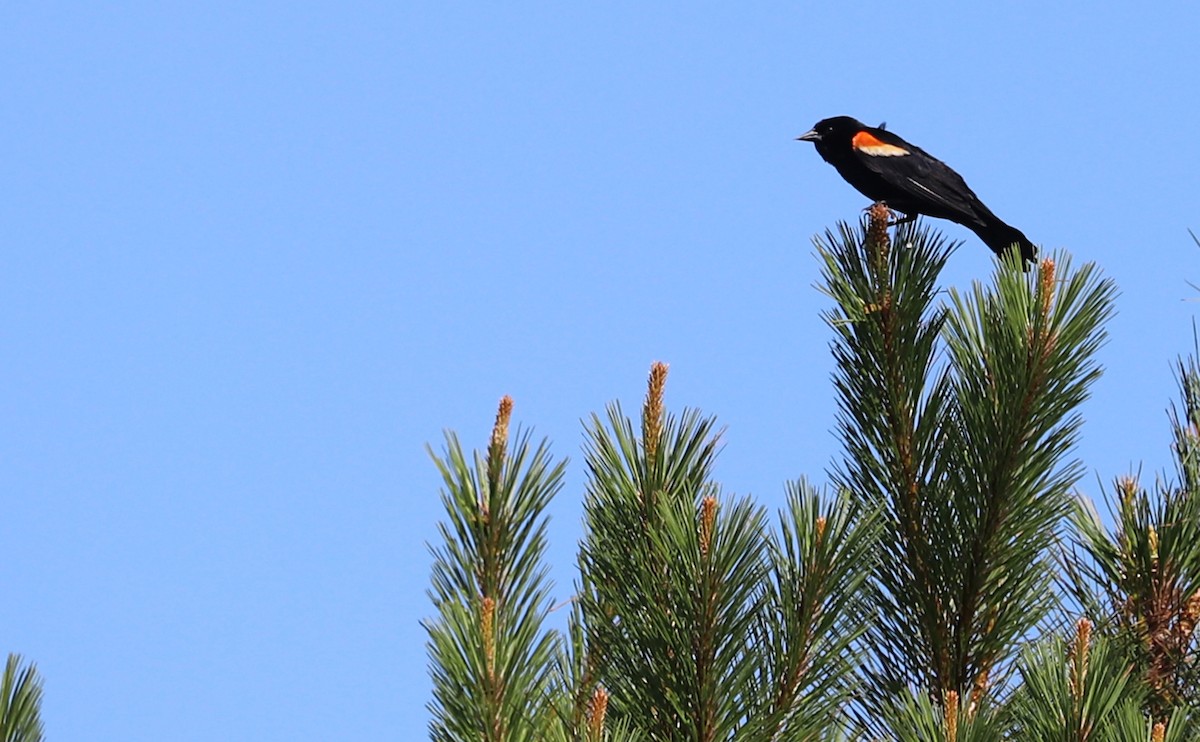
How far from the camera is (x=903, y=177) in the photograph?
833cm

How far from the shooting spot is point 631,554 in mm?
2584

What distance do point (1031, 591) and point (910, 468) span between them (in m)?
0.34

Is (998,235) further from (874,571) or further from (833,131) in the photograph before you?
(874,571)

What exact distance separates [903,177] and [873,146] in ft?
1.47

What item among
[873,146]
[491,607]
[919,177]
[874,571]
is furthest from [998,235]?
[491,607]

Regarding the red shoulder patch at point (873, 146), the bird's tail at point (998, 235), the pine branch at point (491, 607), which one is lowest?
the pine branch at point (491, 607)

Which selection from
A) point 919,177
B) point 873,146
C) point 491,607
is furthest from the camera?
point 873,146

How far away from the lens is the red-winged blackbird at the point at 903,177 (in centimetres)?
805

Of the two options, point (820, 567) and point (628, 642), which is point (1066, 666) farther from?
point (628, 642)

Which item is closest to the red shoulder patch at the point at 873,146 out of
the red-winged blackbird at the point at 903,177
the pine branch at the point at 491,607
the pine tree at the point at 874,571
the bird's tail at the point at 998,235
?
the red-winged blackbird at the point at 903,177

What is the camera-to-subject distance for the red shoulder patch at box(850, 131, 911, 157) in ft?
28.1

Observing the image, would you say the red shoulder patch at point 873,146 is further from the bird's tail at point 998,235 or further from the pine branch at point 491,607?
the pine branch at point 491,607

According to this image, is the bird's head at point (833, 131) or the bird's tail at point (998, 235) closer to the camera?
the bird's tail at point (998, 235)

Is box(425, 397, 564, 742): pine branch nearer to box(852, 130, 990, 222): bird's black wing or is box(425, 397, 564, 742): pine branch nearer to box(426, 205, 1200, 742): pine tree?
box(426, 205, 1200, 742): pine tree
